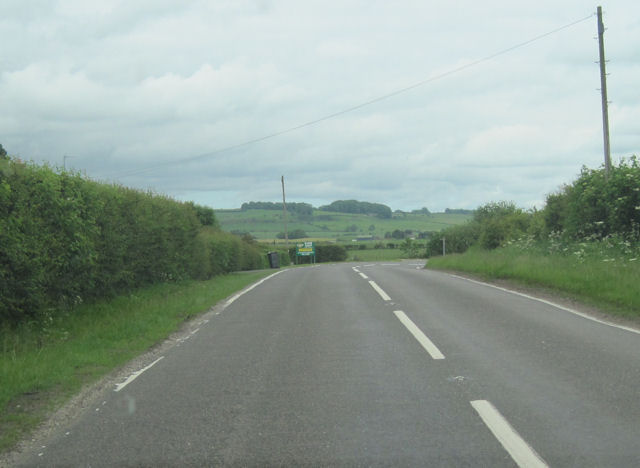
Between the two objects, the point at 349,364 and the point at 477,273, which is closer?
the point at 349,364

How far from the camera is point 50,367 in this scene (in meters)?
7.14

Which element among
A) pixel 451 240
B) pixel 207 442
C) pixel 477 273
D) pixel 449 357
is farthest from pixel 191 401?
pixel 451 240

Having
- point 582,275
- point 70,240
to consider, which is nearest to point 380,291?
Answer: point 582,275

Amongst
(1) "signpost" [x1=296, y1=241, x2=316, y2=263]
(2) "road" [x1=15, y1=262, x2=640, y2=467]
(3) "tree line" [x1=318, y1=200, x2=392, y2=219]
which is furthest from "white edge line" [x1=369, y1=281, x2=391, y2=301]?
(3) "tree line" [x1=318, y1=200, x2=392, y2=219]

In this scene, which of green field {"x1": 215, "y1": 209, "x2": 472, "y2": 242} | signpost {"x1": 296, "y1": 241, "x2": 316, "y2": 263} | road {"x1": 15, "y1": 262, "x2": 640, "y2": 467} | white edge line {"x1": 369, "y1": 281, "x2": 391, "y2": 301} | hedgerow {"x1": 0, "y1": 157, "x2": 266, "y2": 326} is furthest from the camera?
green field {"x1": 215, "y1": 209, "x2": 472, "y2": 242}

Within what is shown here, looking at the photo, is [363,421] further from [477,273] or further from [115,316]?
[477,273]

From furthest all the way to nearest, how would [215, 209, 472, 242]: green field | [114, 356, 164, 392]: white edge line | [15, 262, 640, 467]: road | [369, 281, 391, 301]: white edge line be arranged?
[215, 209, 472, 242]: green field < [369, 281, 391, 301]: white edge line < [114, 356, 164, 392]: white edge line < [15, 262, 640, 467]: road

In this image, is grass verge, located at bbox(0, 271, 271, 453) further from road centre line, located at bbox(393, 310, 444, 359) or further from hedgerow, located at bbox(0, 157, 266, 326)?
road centre line, located at bbox(393, 310, 444, 359)

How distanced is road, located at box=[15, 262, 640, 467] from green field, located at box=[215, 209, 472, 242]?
7930 cm

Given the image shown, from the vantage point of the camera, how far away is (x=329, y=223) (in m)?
112

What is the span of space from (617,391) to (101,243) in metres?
10.3

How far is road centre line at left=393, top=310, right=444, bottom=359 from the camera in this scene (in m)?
7.37

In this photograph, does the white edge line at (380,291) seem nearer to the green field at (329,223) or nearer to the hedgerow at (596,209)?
the hedgerow at (596,209)

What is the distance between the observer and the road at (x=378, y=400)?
4.24 metres
